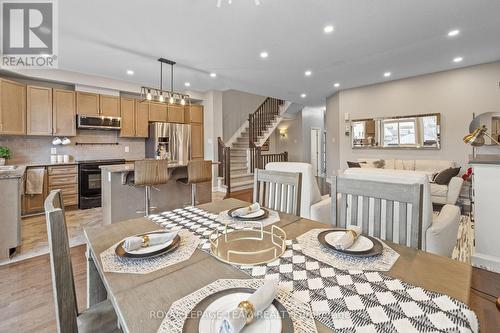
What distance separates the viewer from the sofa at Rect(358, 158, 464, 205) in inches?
147

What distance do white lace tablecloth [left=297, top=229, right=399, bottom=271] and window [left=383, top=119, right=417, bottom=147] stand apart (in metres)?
5.53

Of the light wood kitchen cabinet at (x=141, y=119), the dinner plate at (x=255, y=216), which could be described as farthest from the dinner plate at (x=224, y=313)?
the light wood kitchen cabinet at (x=141, y=119)

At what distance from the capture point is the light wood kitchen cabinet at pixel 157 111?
19.0ft

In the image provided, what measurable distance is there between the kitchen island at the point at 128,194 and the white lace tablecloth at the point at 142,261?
240cm

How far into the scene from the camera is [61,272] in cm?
84

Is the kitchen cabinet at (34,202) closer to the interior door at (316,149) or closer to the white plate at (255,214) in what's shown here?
the white plate at (255,214)

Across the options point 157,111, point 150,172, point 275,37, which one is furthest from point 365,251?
point 157,111

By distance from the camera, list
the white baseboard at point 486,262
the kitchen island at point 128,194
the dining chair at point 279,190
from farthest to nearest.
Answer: the kitchen island at point 128,194
the white baseboard at point 486,262
the dining chair at point 279,190

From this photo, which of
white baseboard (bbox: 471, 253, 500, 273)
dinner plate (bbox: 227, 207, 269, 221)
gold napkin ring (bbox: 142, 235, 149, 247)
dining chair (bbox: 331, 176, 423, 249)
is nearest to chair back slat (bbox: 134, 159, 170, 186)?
dinner plate (bbox: 227, 207, 269, 221)

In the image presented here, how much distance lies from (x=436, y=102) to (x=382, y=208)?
5.36m

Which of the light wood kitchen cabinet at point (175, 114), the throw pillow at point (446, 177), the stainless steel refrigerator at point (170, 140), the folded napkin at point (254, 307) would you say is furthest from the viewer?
the light wood kitchen cabinet at point (175, 114)

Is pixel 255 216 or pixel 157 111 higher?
pixel 157 111

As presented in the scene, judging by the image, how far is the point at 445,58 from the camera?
4.24 meters

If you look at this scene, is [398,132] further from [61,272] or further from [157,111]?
[61,272]
